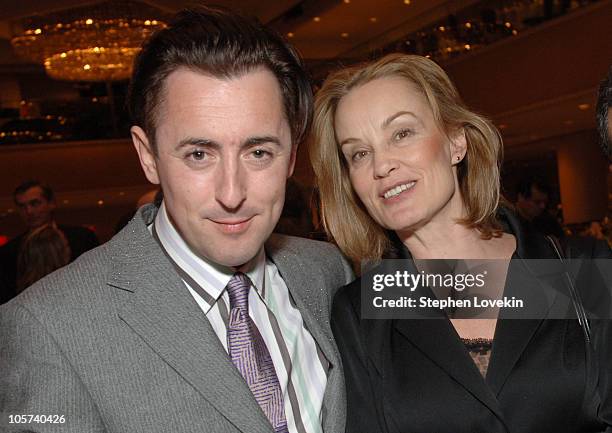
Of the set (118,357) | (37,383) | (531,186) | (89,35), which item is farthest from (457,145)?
(89,35)

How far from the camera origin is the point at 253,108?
62.3 inches

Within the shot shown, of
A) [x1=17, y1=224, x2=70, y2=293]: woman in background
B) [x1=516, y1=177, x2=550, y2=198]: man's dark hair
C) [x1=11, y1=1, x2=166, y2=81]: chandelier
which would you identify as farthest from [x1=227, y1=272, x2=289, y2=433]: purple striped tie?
[x1=11, y1=1, x2=166, y2=81]: chandelier

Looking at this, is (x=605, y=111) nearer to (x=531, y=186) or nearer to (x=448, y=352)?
(x=448, y=352)

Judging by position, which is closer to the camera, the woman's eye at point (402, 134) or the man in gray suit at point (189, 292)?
the man in gray suit at point (189, 292)

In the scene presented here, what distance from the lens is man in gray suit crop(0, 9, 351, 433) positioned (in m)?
1.47

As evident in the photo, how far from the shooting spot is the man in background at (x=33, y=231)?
15.7 feet

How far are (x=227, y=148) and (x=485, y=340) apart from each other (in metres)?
0.82

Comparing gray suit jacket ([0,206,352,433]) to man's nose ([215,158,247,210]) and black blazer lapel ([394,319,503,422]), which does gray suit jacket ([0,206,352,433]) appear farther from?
black blazer lapel ([394,319,503,422])

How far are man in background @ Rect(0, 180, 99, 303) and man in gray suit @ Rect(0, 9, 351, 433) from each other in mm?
3083

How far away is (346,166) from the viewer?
223cm

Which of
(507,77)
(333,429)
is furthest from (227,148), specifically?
(507,77)

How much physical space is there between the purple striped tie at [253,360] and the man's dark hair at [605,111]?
3.08 ft

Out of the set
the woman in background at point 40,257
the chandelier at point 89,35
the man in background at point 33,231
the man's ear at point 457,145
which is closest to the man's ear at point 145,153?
the man's ear at point 457,145

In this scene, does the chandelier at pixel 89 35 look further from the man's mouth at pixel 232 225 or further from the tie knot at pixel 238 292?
the man's mouth at pixel 232 225
